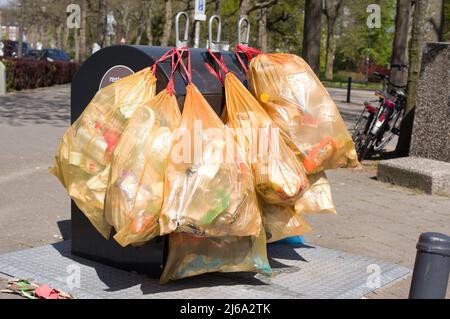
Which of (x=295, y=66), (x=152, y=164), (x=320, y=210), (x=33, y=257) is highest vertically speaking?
(x=295, y=66)

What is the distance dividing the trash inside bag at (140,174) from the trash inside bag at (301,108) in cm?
74

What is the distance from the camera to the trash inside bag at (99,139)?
4.55m

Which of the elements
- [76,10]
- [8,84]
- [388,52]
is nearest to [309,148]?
[8,84]

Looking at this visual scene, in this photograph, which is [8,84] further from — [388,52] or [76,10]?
[388,52]

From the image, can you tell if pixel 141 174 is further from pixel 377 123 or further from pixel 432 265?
pixel 377 123

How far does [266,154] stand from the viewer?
458 cm

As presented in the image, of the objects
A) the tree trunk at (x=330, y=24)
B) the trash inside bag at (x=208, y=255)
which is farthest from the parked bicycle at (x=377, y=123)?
the tree trunk at (x=330, y=24)

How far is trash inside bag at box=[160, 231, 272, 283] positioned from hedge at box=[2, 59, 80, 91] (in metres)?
17.8

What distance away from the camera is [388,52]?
65.1 m

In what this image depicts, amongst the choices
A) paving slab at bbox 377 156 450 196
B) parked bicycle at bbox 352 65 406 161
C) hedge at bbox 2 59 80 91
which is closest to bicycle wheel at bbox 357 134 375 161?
parked bicycle at bbox 352 65 406 161

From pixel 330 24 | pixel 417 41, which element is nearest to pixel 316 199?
pixel 417 41

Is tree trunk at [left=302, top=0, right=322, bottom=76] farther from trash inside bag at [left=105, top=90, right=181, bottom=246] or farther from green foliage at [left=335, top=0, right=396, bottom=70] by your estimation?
green foliage at [left=335, top=0, right=396, bottom=70]

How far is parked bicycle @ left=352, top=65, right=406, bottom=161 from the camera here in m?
10.4
